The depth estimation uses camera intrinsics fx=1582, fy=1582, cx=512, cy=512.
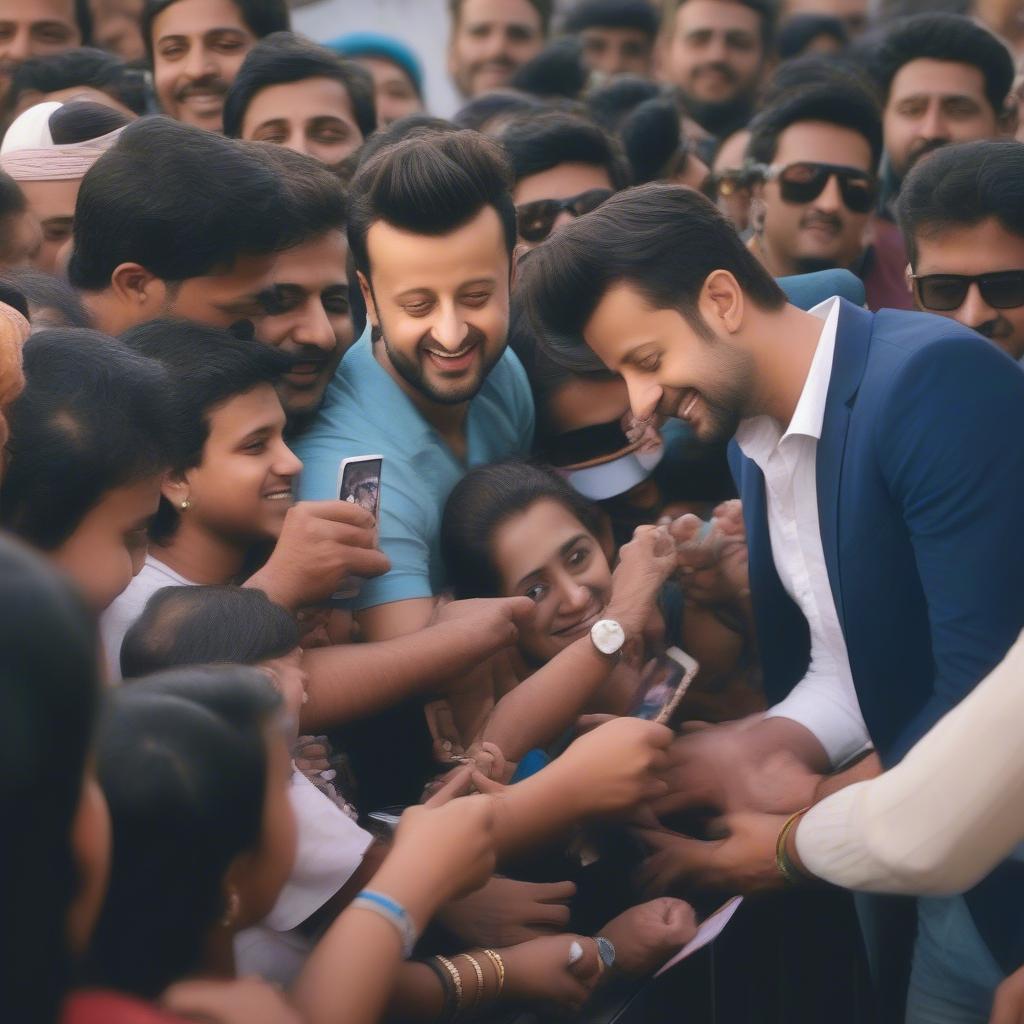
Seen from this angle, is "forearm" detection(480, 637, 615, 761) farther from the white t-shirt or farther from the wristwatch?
the white t-shirt

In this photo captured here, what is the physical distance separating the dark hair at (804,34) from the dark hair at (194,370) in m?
6.22

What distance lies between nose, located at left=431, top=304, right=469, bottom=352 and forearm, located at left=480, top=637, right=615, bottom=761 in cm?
64

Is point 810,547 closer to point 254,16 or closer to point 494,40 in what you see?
point 254,16

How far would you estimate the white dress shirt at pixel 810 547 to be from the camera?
2.70 meters

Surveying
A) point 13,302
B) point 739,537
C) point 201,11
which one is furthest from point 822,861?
point 201,11

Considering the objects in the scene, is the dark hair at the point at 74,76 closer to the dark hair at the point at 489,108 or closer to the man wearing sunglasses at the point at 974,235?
the dark hair at the point at 489,108

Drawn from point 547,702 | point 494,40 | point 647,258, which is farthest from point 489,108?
point 547,702

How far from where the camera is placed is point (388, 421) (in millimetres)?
3133

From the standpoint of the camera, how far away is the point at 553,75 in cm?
664

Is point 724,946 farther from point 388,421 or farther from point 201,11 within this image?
point 201,11

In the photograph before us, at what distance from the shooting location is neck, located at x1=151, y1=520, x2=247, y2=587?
273cm

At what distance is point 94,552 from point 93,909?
0.92 meters

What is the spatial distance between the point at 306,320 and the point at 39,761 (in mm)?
2015

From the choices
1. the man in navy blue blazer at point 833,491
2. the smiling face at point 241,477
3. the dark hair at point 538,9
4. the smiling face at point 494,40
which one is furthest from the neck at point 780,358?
the dark hair at point 538,9
